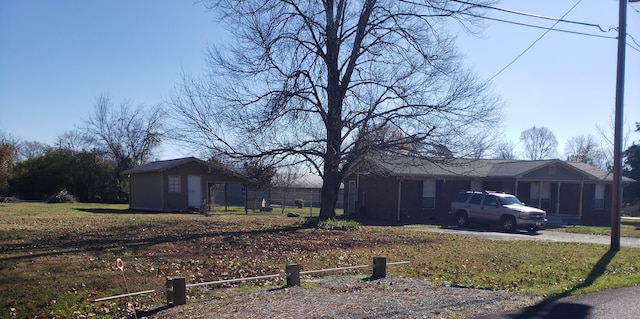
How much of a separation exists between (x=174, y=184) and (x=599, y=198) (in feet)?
89.8

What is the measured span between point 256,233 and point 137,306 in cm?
929

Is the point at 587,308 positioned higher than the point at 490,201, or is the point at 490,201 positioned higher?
Answer: the point at 490,201

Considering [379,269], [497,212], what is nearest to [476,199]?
[497,212]

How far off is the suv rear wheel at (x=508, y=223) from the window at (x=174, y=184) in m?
18.2

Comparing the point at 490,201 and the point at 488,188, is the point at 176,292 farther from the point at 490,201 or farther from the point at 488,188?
the point at 488,188

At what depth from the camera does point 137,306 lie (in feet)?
23.5

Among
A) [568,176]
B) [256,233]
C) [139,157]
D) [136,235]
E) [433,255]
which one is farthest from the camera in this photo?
[139,157]

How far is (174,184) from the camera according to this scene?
31.0 meters

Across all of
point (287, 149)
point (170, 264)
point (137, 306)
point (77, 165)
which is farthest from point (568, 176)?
point (77, 165)

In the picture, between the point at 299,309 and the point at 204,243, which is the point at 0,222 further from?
the point at 299,309

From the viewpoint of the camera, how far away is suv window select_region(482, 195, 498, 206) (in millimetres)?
24750

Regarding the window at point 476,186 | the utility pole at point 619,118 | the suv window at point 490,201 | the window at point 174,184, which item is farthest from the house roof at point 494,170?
the utility pole at point 619,118

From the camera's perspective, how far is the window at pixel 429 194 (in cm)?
3172

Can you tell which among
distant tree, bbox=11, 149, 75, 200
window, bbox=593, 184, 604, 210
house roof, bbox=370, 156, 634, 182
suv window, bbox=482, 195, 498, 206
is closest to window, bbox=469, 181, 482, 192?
house roof, bbox=370, 156, 634, 182
